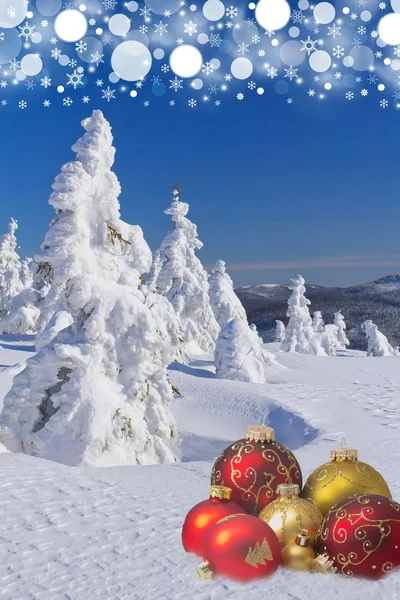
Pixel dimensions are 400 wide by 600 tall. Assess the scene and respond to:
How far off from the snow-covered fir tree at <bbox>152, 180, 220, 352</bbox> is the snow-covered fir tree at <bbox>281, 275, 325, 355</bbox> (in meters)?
13.5

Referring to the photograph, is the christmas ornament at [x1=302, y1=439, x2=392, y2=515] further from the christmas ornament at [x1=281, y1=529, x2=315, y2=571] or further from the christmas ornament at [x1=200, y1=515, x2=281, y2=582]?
the christmas ornament at [x1=200, y1=515, x2=281, y2=582]

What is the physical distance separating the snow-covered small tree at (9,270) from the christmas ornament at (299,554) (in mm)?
48317

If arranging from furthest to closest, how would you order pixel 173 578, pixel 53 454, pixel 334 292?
pixel 334 292
pixel 53 454
pixel 173 578

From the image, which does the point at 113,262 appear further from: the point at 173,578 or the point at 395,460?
the point at 173,578

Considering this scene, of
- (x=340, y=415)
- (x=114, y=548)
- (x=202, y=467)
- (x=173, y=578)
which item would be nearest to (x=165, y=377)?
(x=202, y=467)

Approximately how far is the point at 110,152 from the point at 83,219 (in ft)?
7.04

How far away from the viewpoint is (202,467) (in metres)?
8.88

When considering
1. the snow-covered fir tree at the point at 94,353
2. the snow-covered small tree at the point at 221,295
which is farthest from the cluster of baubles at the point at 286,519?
the snow-covered small tree at the point at 221,295

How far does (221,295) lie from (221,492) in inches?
1225

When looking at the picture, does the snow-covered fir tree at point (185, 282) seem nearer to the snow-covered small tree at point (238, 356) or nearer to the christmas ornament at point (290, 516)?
the snow-covered small tree at point (238, 356)

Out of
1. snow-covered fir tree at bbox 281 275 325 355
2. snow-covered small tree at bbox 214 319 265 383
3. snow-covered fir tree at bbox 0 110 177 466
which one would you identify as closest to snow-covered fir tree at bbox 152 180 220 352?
snow-covered small tree at bbox 214 319 265 383

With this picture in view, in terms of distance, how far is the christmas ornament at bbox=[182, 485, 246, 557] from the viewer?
4.22 m

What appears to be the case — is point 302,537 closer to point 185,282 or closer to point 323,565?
point 323,565

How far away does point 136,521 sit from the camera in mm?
5828
